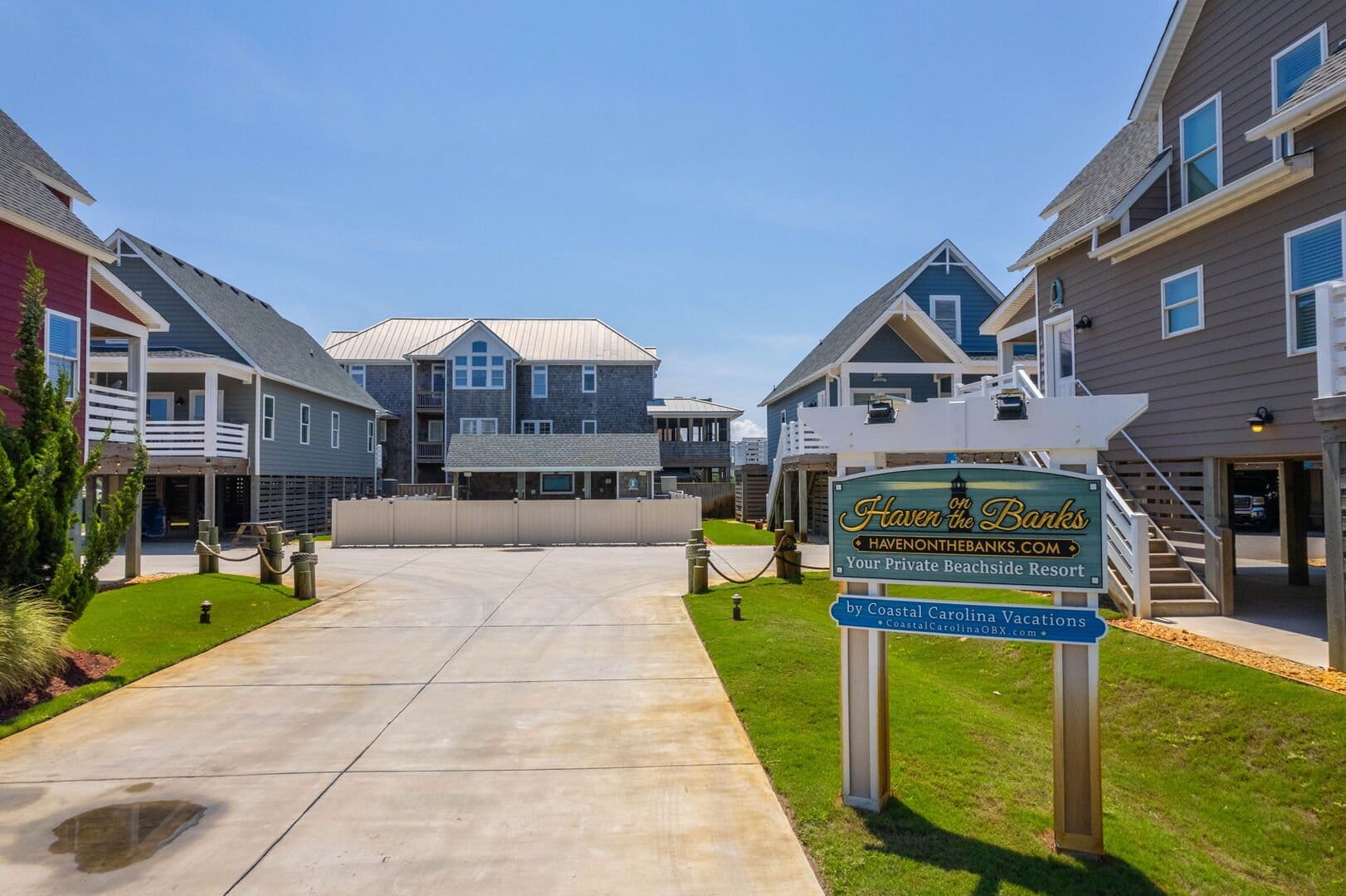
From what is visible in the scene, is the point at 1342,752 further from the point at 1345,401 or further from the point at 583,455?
the point at 583,455

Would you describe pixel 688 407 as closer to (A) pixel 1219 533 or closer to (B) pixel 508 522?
(B) pixel 508 522

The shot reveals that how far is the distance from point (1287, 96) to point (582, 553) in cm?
1802

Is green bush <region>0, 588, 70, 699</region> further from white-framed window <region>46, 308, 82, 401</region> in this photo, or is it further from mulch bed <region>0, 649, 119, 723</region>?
white-framed window <region>46, 308, 82, 401</region>

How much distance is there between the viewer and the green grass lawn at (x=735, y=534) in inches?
1024

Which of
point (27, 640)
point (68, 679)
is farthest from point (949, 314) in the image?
point (27, 640)

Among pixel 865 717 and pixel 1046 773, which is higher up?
pixel 865 717

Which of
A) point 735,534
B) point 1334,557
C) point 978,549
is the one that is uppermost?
point 978,549

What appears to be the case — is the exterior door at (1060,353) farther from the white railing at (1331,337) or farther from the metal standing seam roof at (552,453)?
the metal standing seam roof at (552,453)

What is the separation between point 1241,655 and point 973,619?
5570mm

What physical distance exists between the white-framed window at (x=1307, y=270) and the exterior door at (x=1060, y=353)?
5520mm

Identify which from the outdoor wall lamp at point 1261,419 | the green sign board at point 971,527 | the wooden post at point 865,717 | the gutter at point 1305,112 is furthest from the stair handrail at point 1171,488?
the wooden post at point 865,717

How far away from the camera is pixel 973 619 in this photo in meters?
5.41

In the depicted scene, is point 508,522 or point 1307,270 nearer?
point 1307,270

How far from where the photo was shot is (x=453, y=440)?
107 feet
